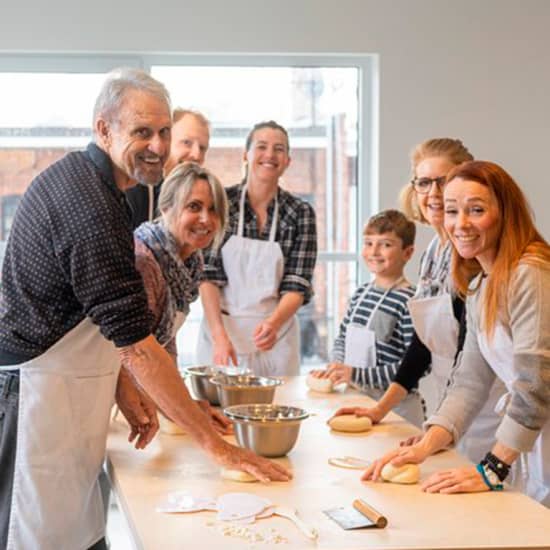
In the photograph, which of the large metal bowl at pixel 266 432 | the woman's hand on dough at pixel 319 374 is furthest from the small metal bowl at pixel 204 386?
the large metal bowl at pixel 266 432

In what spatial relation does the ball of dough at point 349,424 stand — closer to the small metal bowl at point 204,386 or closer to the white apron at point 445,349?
the white apron at point 445,349

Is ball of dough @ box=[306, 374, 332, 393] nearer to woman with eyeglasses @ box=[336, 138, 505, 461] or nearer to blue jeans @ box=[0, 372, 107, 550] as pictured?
woman with eyeglasses @ box=[336, 138, 505, 461]

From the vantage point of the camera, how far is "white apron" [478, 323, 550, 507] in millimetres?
1914

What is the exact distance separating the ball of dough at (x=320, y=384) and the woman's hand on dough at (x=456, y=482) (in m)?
0.97

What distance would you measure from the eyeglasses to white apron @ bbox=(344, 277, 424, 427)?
1.77 feet

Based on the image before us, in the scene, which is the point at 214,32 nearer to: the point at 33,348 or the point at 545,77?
the point at 545,77

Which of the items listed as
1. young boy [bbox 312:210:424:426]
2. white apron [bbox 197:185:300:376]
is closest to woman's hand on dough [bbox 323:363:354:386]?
young boy [bbox 312:210:424:426]

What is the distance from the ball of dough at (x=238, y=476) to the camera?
1.80m

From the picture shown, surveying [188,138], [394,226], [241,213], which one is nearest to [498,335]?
[394,226]

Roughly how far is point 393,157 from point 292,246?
4.04 feet

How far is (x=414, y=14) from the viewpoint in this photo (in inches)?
177

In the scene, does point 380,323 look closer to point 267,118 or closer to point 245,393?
point 245,393

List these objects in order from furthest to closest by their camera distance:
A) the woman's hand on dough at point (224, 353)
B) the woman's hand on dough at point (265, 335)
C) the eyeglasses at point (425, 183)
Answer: the woman's hand on dough at point (265, 335), the woman's hand on dough at point (224, 353), the eyeglasses at point (425, 183)

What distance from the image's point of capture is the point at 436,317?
2514mm
